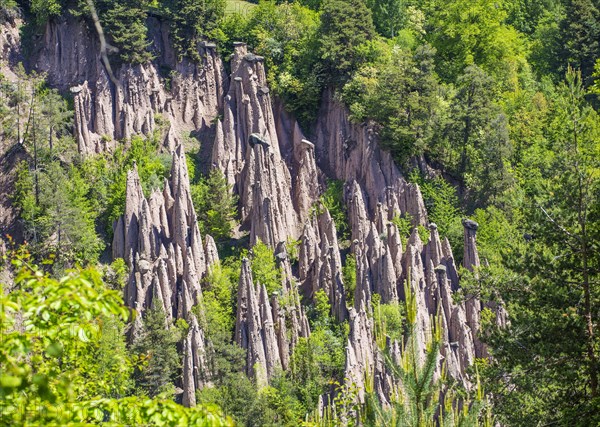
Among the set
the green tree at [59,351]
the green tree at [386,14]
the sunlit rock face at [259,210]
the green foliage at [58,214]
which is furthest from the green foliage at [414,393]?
the green tree at [386,14]

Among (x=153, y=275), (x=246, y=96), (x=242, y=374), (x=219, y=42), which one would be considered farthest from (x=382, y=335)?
(x=219, y=42)

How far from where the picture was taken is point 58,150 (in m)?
49.3

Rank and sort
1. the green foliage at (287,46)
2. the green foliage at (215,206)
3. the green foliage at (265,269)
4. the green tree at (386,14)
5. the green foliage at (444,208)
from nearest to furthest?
the green foliage at (265,269)
the green foliage at (444,208)
the green foliage at (215,206)
the green foliage at (287,46)
the green tree at (386,14)

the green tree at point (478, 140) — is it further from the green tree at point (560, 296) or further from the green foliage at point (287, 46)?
the green tree at point (560, 296)

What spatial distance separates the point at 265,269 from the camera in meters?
45.6

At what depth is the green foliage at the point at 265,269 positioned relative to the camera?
45.4m

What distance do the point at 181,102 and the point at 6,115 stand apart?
9631 mm

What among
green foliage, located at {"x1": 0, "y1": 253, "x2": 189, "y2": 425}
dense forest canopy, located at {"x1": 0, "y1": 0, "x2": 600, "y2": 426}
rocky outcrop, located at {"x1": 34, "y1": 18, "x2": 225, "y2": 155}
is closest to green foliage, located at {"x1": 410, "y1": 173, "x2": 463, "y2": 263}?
dense forest canopy, located at {"x1": 0, "y1": 0, "x2": 600, "y2": 426}

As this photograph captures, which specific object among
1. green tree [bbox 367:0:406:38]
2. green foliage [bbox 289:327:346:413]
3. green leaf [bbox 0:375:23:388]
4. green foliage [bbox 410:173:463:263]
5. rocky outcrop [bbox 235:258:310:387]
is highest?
green tree [bbox 367:0:406:38]

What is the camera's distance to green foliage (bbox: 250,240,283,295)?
149 feet

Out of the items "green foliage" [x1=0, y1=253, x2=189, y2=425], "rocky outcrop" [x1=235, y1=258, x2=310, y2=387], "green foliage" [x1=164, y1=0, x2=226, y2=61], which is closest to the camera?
"green foliage" [x1=0, y1=253, x2=189, y2=425]

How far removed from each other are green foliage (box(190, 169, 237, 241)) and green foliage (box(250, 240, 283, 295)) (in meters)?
2.75

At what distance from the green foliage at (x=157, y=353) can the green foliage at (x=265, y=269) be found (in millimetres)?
5027

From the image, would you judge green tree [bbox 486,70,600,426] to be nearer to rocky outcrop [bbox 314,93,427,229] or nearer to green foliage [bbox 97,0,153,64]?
rocky outcrop [bbox 314,93,427,229]
